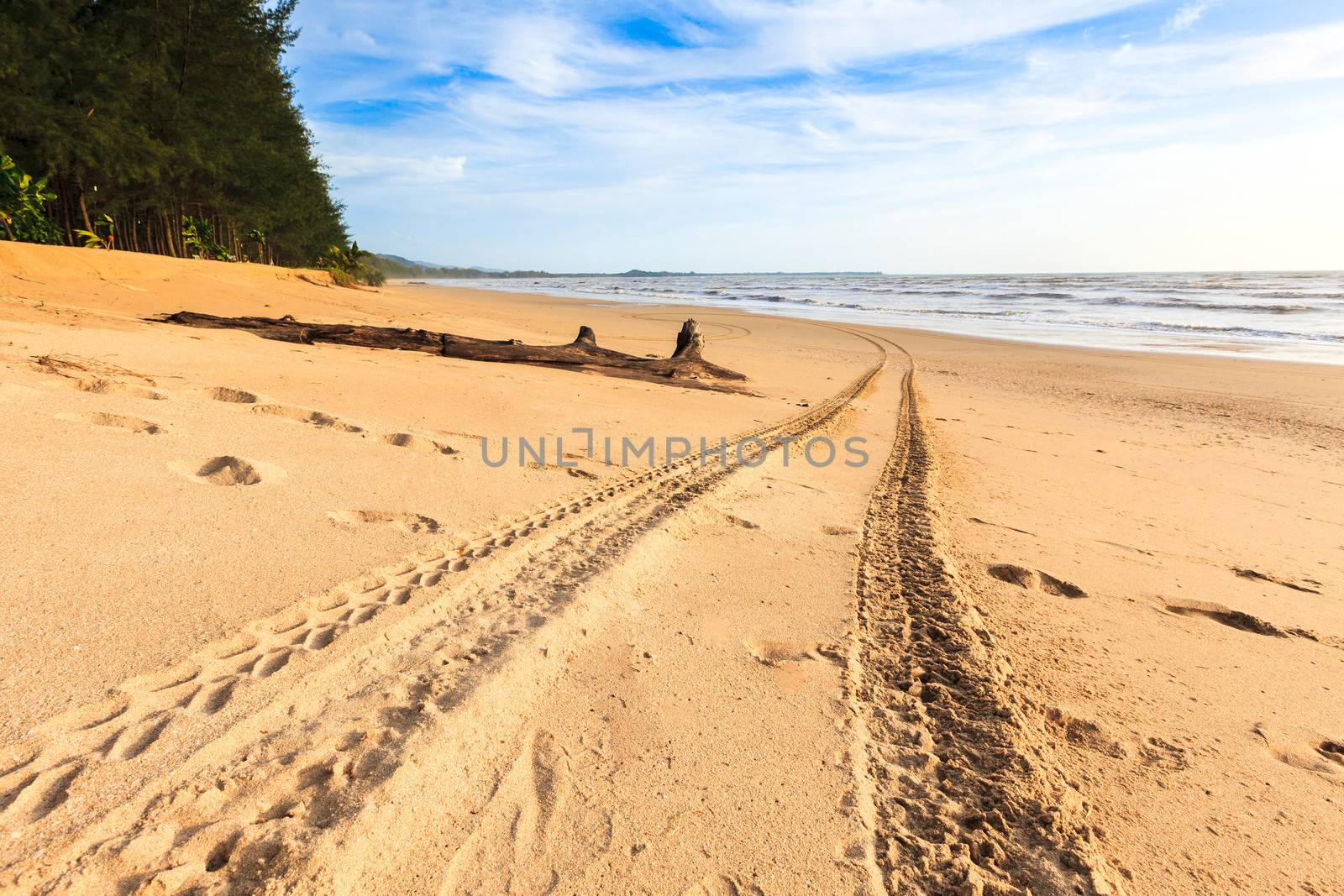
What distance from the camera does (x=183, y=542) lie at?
2564 millimetres

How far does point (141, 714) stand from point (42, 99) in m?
16.0

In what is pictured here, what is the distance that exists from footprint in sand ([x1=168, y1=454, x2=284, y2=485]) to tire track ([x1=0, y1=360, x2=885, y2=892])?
115 centimetres

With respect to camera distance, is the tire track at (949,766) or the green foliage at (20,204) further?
the green foliage at (20,204)

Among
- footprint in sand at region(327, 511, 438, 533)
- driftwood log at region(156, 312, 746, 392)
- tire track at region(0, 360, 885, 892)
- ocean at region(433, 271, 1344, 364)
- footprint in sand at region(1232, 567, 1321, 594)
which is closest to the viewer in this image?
tire track at region(0, 360, 885, 892)

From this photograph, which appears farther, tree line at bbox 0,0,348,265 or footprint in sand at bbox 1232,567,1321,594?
tree line at bbox 0,0,348,265

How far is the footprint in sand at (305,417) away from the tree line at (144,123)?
12098 mm

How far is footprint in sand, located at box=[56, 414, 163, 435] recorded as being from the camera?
3.47 meters

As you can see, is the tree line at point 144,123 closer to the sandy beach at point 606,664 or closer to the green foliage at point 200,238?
the green foliage at point 200,238

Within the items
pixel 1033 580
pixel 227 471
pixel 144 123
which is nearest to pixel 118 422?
pixel 227 471

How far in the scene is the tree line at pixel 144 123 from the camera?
12.0 meters

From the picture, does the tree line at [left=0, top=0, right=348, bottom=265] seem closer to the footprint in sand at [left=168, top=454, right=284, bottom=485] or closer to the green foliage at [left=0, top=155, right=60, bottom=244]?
the green foliage at [left=0, top=155, right=60, bottom=244]

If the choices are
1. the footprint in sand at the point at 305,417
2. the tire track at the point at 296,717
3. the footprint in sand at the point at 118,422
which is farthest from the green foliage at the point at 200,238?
the tire track at the point at 296,717

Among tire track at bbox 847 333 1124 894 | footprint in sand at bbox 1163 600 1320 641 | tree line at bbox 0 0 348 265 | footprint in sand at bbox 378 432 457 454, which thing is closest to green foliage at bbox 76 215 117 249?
tree line at bbox 0 0 348 265

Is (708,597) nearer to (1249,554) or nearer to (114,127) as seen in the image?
(1249,554)
